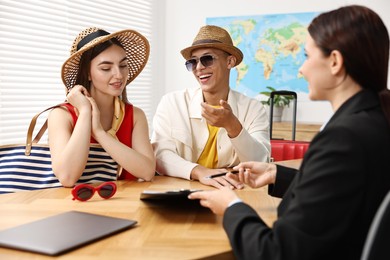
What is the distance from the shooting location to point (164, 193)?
4.45ft

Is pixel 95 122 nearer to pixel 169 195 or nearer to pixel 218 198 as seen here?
pixel 169 195

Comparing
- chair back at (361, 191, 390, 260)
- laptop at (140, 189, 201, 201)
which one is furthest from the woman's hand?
chair back at (361, 191, 390, 260)

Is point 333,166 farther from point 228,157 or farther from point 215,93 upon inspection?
point 215,93

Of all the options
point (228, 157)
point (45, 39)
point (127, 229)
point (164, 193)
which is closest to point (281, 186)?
point (164, 193)

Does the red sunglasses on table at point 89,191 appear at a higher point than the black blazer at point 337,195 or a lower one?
lower

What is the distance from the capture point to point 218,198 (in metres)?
1.24

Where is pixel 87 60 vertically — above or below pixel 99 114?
above

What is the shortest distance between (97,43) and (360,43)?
126 cm

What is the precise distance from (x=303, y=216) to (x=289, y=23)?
4373 mm

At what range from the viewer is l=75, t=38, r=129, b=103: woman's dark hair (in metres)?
2.05

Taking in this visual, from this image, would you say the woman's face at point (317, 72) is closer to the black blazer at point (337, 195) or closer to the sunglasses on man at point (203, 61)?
the black blazer at point (337, 195)

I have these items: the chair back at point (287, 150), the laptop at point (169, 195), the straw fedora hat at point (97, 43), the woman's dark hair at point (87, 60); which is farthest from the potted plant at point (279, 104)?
the laptop at point (169, 195)

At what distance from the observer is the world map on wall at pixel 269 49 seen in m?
5.00

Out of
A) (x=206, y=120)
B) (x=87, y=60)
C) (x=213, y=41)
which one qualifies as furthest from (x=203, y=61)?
(x=87, y=60)
